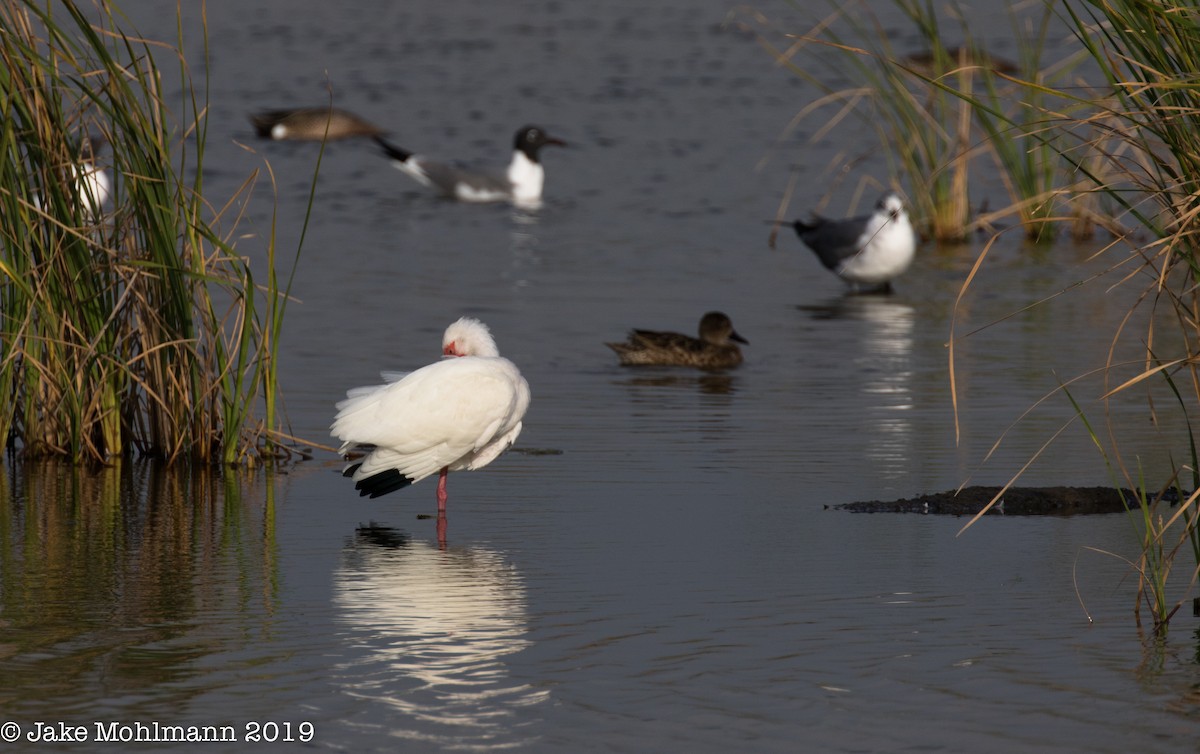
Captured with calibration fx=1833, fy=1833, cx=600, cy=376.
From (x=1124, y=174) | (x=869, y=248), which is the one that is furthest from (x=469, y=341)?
(x=869, y=248)

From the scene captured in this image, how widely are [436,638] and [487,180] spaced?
16.0 meters

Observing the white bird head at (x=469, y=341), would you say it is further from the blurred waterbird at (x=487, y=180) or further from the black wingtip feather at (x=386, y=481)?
the blurred waterbird at (x=487, y=180)

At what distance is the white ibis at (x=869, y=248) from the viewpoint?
48.2ft

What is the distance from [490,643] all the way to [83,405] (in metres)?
3.21

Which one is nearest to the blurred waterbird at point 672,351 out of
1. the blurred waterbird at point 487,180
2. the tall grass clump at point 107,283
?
the tall grass clump at point 107,283

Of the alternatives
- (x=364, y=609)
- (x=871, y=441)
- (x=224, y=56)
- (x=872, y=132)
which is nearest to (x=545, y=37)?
(x=224, y=56)

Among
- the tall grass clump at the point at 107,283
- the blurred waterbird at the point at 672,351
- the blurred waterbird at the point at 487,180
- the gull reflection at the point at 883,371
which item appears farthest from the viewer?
the blurred waterbird at the point at 487,180

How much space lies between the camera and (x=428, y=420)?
7223mm

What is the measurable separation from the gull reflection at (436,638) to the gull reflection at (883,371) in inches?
94.2

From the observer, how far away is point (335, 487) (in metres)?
7.88

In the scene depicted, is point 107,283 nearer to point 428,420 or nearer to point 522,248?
point 428,420

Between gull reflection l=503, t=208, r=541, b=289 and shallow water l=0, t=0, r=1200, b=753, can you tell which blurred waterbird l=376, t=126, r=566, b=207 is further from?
shallow water l=0, t=0, r=1200, b=753

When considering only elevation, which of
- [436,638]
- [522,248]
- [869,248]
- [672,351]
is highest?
[522,248]

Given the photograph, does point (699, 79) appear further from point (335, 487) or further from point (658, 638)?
point (658, 638)
